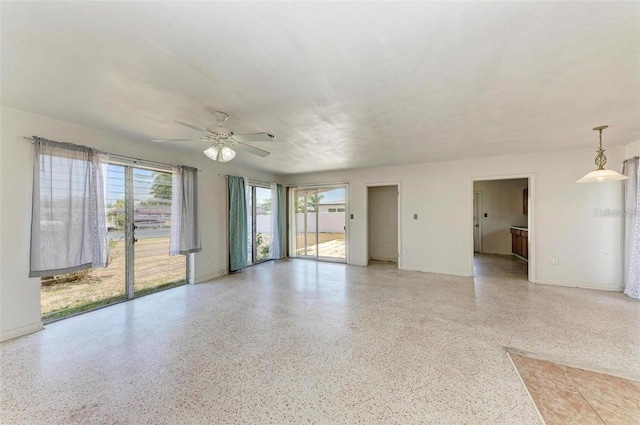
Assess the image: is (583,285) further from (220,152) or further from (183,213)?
(183,213)

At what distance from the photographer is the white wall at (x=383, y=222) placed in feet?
22.4

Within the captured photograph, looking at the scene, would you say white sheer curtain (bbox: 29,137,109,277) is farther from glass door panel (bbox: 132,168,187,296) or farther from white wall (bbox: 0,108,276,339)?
glass door panel (bbox: 132,168,187,296)

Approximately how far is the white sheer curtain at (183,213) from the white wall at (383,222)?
4.40 meters

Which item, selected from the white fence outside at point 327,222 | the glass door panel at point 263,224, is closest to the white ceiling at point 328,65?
the glass door panel at point 263,224

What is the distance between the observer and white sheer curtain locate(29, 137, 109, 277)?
2705 mm

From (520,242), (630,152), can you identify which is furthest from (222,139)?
(520,242)

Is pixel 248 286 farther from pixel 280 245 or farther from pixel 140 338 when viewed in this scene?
pixel 280 245

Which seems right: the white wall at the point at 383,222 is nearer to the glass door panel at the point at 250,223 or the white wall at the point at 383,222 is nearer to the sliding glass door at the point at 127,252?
the glass door panel at the point at 250,223

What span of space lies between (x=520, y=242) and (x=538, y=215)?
8.31 feet

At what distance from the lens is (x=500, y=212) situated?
7.51m

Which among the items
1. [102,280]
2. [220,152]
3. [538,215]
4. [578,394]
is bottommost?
[578,394]

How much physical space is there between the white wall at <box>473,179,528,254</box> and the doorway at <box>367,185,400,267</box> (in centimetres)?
300

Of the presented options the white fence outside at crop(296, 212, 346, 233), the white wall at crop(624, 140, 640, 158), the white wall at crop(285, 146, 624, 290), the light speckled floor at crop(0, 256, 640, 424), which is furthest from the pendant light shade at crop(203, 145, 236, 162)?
the white wall at crop(624, 140, 640, 158)

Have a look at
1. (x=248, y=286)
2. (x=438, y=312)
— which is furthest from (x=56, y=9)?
(x=438, y=312)
